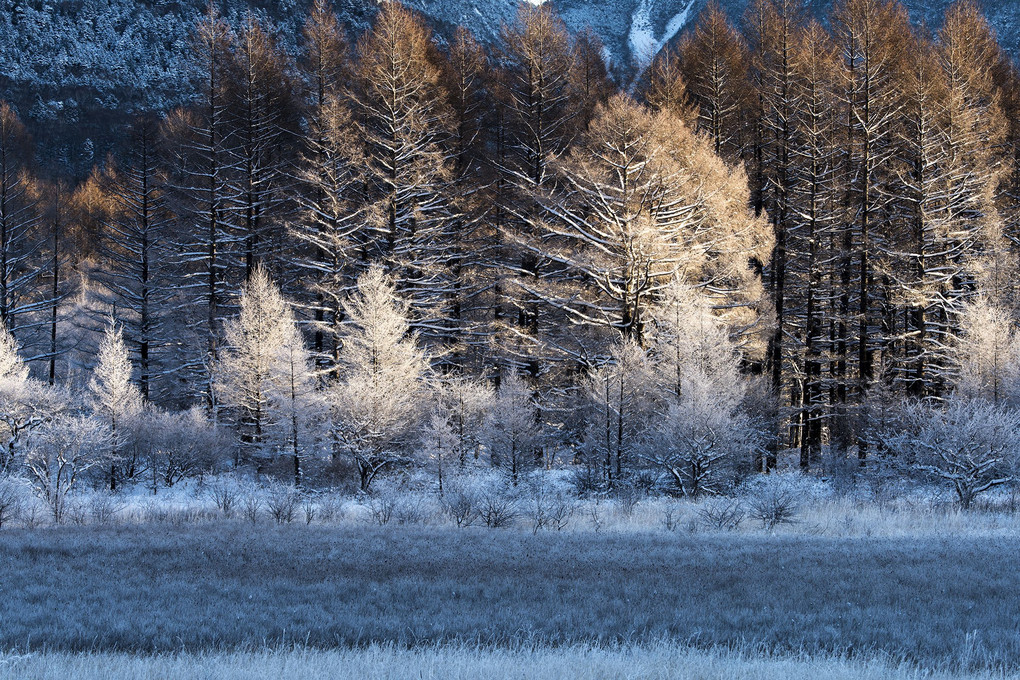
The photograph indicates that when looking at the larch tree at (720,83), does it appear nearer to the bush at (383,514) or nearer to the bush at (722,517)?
the bush at (722,517)

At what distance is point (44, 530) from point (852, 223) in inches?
1033

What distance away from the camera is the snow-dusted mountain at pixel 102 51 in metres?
77.6

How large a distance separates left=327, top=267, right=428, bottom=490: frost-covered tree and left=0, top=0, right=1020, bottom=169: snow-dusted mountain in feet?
184

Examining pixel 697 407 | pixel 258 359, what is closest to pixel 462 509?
pixel 697 407

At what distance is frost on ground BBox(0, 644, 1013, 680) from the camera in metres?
5.77

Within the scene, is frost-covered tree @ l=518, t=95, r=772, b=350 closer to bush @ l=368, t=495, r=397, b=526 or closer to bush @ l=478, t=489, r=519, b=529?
bush @ l=478, t=489, r=519, b=529

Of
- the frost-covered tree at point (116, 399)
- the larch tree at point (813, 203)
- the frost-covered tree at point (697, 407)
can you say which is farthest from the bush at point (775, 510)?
the frost-covered tree at point (116, 399)

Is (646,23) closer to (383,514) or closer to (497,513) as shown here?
(383,514)

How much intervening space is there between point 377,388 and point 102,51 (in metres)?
83.6

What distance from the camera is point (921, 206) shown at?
26.0 m

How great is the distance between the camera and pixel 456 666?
6.04 metres

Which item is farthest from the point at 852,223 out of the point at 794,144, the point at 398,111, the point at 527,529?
the point at 527,529

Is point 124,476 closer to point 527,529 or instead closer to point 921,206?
point 527,529

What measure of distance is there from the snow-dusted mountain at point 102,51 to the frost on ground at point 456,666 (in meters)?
73.3
